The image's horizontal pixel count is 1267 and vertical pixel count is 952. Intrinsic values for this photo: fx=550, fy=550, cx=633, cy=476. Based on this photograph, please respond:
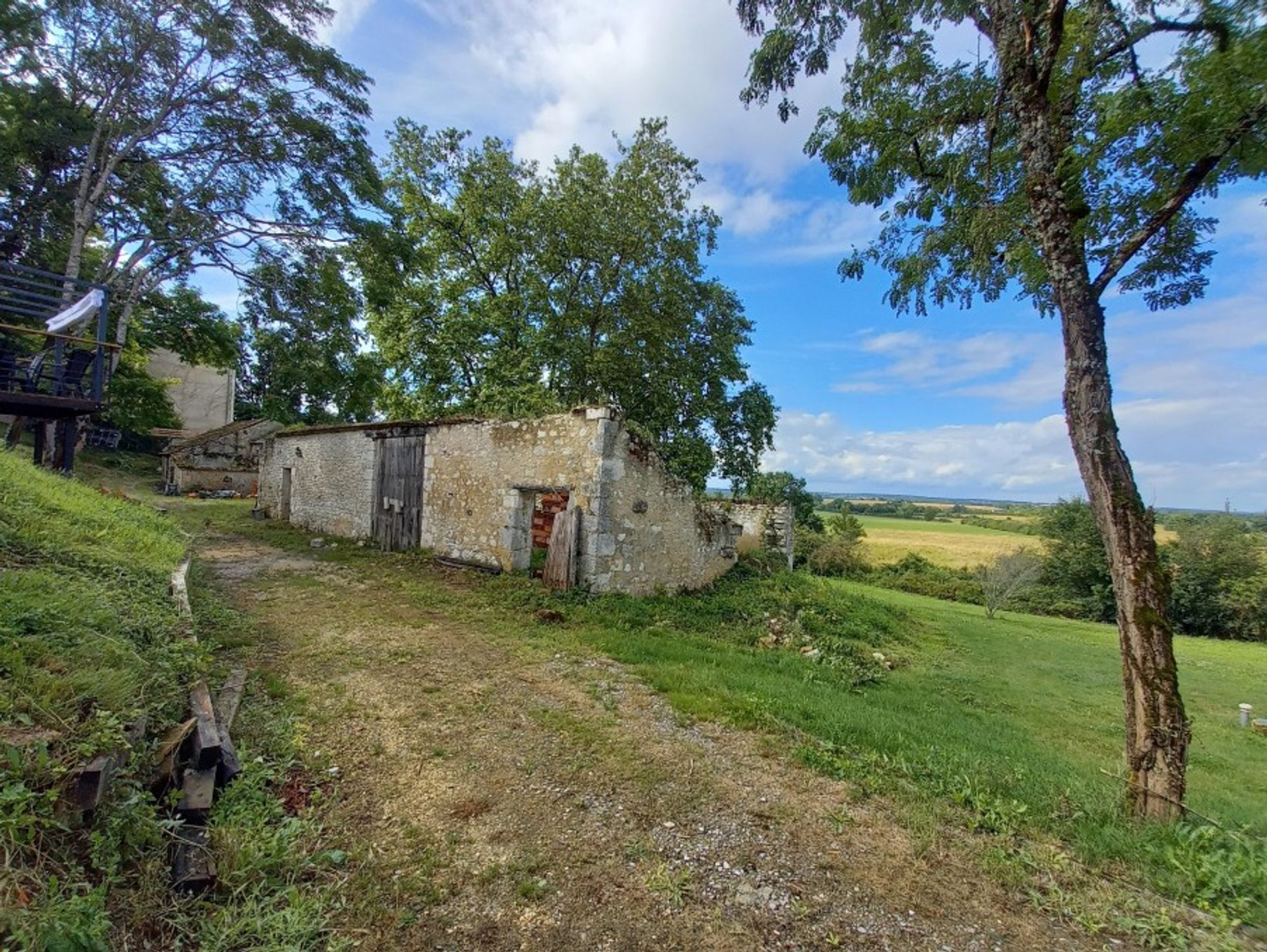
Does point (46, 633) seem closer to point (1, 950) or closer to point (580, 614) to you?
point (1, 950)

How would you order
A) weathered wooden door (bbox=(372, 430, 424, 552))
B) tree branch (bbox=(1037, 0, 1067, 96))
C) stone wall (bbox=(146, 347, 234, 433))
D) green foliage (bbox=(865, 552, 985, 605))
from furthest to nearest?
stone wall (bbox=(146, 347, 234, 433)), green foliage (bbox=(865, 552, 985, 605)), weathered wooden door (bbox=(372, 430, 424, 552)), tree branch (bbox=(1037, 0, 1067, 96))

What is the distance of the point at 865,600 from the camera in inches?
512

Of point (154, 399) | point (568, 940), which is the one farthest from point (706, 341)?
point (154, 399)

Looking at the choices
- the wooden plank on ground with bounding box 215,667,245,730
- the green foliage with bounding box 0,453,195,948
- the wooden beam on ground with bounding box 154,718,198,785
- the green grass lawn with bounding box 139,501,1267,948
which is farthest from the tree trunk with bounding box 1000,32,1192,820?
the wooden plank on ground with bounding box 215,667,245,730

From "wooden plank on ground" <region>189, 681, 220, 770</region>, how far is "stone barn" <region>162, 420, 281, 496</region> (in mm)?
23717

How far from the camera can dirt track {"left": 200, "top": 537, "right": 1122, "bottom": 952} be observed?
2371 mm

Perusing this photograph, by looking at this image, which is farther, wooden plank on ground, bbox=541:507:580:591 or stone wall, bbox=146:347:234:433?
stone wall, bbox=146:347:234:433

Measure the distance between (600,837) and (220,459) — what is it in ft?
100

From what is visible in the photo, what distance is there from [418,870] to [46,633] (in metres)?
2.46

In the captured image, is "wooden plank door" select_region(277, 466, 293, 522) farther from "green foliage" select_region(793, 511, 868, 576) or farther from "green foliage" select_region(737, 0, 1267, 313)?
"green foliage" select_region(793, 511, 868, 576)

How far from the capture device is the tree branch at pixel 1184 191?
3369 mm

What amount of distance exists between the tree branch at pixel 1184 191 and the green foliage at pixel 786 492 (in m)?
15.1

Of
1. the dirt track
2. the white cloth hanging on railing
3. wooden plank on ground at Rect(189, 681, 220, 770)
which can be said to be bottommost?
the dirt track

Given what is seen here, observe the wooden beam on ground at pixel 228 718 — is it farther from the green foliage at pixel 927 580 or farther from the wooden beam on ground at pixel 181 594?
the green foliage at pixel 927 580
